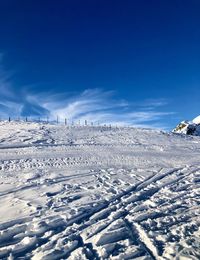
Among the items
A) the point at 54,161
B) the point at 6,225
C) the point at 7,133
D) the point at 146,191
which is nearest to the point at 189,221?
the point at 146,191

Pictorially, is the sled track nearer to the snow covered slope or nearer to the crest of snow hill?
the snow covered slope

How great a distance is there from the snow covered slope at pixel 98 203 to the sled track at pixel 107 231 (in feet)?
0.07

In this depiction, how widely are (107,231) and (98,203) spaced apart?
2220 mm

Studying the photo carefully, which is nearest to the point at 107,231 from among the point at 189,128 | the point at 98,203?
the point at 98,203

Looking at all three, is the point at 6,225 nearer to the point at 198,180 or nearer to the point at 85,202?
the point at 85,202

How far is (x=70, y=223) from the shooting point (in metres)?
9.15

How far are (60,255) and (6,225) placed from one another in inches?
90.5

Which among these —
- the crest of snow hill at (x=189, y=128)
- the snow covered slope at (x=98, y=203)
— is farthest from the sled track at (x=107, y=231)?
the crest of snow hill at (x=189, y=128)

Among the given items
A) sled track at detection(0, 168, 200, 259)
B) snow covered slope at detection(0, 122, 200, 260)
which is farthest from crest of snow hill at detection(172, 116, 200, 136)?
sled track at detection(0, 168, 200, 259)

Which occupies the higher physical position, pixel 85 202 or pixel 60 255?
pixel 85 202

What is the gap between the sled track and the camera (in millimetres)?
7531

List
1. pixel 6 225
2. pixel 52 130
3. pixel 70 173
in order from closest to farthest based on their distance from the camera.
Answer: pixel 6 225
pixel 70 173
pixel 52 130

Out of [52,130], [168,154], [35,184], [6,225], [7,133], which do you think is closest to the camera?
[6,225]

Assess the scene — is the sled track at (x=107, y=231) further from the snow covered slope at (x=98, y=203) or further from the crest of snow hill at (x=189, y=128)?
the crest of snow hill at (x=189, y=128)
